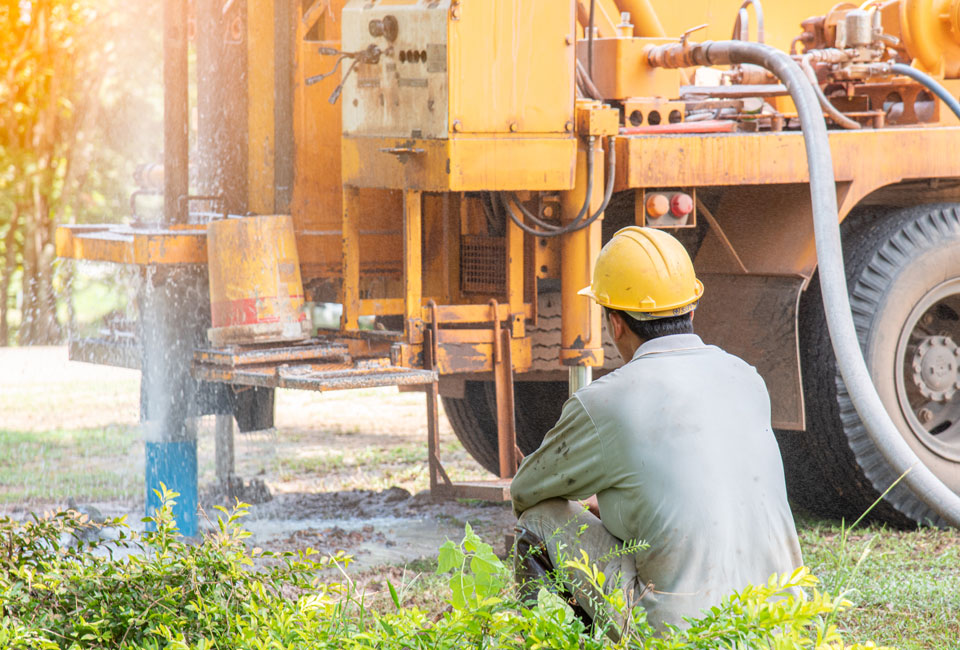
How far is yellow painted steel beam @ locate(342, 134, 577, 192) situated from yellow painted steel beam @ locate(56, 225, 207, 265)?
30.5 inches

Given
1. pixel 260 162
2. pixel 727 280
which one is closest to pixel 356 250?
pixel 260 162

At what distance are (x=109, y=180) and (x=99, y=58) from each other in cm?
150

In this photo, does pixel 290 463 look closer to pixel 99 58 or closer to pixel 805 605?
pixel 805 605

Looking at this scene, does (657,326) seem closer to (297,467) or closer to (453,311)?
(453,311)

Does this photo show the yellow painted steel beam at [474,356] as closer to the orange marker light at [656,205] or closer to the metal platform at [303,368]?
the metal platform at [303,368]

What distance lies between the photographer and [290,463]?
22.6 feet

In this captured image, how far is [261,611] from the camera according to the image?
2293mm

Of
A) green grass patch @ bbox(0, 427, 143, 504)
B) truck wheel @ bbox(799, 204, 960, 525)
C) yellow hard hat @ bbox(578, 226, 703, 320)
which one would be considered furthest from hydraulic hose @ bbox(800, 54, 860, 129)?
green grass patch @ bbox(0, 427, 143, 504)

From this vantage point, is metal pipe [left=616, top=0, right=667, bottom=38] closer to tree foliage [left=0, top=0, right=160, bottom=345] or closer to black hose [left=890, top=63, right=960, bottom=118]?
black hose [left=890, top=63, right=960, bottom=118]

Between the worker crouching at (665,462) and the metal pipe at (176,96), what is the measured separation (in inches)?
104

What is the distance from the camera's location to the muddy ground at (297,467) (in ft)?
17.6

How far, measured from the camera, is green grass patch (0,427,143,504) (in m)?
6.12

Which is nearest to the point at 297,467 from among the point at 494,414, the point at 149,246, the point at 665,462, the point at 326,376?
the point at 494,414

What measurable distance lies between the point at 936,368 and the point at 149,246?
318 centimetres
